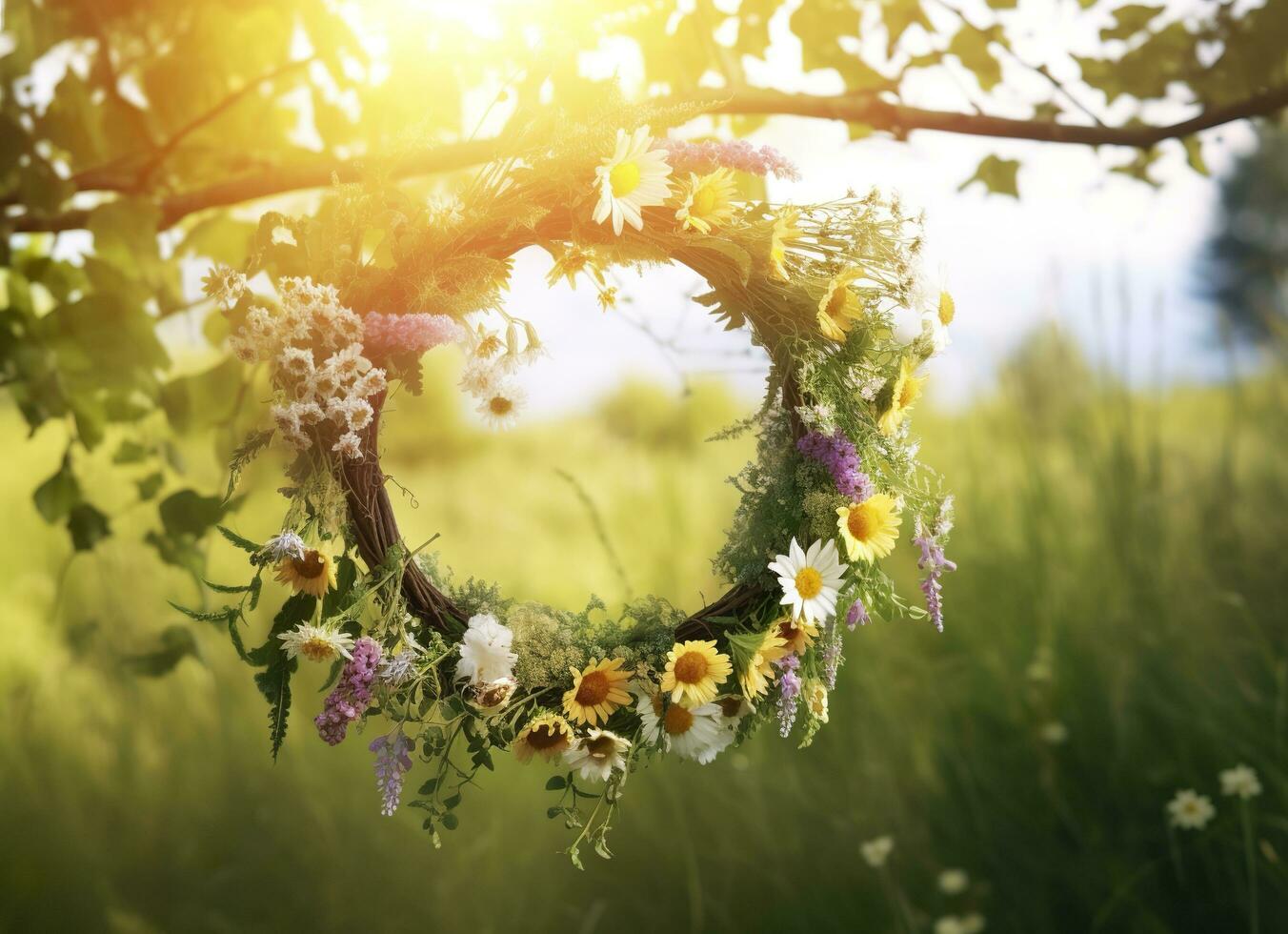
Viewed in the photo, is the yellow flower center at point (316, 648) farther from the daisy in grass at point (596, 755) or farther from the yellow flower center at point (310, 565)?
the daisy in grass at point (596, 755)

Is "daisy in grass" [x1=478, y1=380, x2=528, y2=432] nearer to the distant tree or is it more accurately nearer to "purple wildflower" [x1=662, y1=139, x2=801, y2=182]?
"purple wildflower" [x1=662, y1=139, x2=801, y2=182]

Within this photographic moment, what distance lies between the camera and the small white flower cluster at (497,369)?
37.8 inches

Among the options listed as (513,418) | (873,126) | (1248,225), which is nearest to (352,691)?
(513,418)

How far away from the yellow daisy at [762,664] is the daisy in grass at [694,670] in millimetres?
21

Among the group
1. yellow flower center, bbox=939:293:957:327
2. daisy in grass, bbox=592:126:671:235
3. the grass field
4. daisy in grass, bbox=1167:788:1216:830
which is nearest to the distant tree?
the grass field

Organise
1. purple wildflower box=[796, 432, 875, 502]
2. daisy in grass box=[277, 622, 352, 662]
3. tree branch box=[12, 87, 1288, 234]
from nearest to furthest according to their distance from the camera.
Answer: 1. daisy in grass box=[277, 622, 352, 662]
2. purple wildflower box=[796, 432, 875, 502]
3. tree branch box=[12, 87, 1288, 234]

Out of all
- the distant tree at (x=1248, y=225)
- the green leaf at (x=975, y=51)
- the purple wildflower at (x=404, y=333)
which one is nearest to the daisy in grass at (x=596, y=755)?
the purple wildflower at (x=404, y=333)

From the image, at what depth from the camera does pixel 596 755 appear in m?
0.94

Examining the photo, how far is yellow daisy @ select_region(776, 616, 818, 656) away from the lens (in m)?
0.97

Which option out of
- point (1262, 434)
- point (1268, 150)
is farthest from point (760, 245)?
point (1268, 150)

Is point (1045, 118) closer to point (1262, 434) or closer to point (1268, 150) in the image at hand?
point (1262, 434)

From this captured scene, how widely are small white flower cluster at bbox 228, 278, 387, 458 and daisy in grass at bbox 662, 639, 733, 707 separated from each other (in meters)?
0.32

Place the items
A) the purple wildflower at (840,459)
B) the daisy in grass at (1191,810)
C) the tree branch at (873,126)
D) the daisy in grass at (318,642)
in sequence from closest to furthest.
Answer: the daisy in grass at (318,642), the purple wildflower at (840,459), the tree branch at (873,126), the daisy in grass at (1191,810)

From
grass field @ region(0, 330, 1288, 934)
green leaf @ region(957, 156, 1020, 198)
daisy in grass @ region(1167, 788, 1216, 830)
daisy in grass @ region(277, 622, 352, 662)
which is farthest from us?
grass field @ region(0, 330, 1288, 934)
